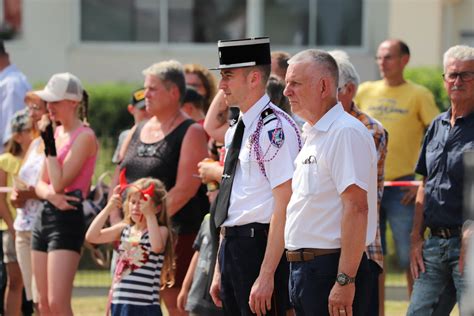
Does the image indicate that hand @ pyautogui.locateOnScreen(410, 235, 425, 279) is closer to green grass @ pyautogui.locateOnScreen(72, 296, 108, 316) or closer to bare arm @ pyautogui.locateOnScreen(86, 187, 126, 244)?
bare arm @ pyautogui.locateOnScreen(86, 187, 126, 244)

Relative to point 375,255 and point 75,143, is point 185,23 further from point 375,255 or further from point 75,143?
point 375,255

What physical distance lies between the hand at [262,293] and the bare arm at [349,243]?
53 cm

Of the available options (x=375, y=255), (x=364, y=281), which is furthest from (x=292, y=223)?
(x=375, y=255)

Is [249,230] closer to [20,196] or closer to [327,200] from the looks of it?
[327,200]

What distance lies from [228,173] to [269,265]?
67 cm

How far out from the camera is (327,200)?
5.94m

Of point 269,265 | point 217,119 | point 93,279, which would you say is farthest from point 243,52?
point 93,279

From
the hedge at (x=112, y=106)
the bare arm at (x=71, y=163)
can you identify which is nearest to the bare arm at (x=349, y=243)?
the bare arm at (x=71, y=163)

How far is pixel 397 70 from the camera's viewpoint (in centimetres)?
1012

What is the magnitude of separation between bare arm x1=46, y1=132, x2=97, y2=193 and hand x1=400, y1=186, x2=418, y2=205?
8.57 feet

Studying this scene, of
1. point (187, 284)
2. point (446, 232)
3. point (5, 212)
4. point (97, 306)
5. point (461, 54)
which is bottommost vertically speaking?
point (97, 306)

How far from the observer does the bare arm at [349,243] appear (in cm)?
580

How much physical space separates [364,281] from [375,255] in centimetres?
112

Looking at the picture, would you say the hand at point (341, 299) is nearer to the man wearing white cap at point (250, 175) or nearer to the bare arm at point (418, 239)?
the man wearing white cap at point (250, 175)
